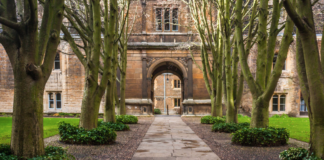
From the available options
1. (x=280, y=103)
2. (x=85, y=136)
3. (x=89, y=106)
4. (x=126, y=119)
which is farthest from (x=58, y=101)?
(x=280, y=103)

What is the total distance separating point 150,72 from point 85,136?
16.0m

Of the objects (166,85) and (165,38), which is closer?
(165,38)

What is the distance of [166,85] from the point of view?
45.4 metres

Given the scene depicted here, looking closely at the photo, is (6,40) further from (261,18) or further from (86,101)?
(261,18)

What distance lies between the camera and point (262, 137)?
7.79m

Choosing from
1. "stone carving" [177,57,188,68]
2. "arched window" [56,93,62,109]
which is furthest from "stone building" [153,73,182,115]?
"arched window" [56,93,62,109]

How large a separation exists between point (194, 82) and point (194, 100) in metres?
1.49

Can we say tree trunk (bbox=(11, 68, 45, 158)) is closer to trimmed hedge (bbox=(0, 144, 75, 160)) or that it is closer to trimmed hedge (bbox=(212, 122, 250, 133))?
trimmed hedge (bbox=(0, 144, 75, 160))

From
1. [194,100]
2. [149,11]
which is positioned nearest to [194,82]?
[194,100]

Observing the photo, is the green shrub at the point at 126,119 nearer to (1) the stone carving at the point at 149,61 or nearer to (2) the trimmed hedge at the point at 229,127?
(2) the trimmed hedge at the point at 229,127

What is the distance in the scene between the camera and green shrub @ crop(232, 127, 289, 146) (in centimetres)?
774

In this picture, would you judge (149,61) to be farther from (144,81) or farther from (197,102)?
(197,102)

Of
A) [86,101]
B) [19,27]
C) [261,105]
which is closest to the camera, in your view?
[19,27]

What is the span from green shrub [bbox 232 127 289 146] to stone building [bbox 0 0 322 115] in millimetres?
15290
